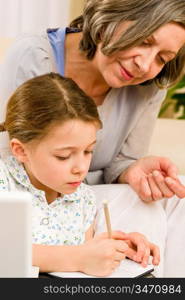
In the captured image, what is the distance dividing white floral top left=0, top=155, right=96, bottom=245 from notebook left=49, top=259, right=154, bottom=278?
148 mm

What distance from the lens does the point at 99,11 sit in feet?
4.25

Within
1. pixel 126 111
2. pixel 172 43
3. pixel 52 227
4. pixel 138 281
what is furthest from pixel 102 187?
pixel 138 281

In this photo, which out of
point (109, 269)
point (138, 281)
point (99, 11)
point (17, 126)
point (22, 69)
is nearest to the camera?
point (138, 281)

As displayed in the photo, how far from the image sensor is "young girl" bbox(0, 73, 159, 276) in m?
1.10

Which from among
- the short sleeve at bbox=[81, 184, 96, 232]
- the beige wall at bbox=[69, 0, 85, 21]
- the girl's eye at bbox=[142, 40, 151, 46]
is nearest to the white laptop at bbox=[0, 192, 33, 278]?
the short sleeve at bbox=[81, 184, 96, 232]

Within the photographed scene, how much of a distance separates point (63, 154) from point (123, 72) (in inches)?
11.4

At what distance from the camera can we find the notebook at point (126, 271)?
1.00 m

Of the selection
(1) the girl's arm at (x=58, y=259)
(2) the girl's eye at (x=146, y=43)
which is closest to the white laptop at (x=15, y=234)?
(1) the girl's arm at (x=58, y=259)

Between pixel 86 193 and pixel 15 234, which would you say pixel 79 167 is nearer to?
pixel 86 193

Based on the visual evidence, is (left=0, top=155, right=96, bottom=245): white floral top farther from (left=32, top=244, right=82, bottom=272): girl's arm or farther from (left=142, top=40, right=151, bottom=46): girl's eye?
(left=142, top=40, right=151, bottom=46): girl's eye

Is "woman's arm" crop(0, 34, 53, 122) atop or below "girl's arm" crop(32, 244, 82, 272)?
atop

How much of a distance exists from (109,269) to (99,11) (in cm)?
62

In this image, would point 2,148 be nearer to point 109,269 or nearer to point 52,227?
point 52,227

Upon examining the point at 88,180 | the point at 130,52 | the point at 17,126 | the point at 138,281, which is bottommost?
the point at 88,180
